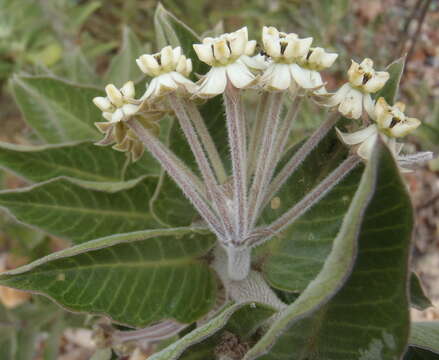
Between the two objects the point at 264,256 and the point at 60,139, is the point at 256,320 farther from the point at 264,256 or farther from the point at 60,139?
the point at 60,139

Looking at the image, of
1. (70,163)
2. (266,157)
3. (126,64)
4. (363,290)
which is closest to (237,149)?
(266,157)

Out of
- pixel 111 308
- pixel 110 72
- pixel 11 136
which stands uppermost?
pixel 11 136

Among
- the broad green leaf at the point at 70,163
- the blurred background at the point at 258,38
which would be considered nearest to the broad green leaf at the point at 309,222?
the broad green leaf at the point at 70,163

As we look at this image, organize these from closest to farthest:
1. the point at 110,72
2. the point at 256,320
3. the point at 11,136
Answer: the point at 256,320 < the point at 110,72 < the point at 11,136

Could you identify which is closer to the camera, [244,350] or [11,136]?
[244,350]

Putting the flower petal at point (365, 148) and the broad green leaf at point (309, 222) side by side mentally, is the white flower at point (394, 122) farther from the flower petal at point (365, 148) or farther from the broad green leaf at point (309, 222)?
the broad green leaf at point (309, 222)

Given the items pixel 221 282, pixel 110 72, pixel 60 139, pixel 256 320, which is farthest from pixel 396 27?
pixel 256 320
